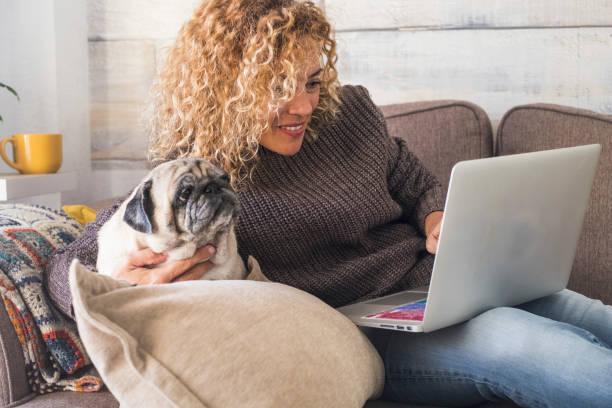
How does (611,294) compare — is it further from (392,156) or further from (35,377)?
(35,377)

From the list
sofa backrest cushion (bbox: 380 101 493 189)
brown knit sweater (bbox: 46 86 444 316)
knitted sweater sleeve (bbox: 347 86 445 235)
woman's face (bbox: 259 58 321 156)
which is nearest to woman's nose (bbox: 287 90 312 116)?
woman's face (bbox: 259 58 321 156)

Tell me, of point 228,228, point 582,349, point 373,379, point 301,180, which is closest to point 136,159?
point 301,180

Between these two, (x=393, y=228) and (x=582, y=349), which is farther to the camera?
(x=393, y=228)

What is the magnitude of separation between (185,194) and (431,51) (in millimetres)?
1234

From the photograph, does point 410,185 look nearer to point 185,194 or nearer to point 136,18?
point 185,194

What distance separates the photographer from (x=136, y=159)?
220 cm

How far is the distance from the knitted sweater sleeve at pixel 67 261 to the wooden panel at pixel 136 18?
3.27 feet

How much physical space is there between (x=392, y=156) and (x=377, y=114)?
0.11 m

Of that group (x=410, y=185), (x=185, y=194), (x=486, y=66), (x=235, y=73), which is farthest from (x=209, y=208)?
(x=486, y=66)

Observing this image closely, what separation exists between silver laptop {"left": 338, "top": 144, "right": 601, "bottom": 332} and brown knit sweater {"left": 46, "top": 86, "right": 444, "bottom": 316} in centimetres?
19

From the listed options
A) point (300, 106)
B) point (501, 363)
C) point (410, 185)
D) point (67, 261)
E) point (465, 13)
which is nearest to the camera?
point (501, 363)

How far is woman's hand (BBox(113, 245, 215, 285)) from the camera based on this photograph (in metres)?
1.06

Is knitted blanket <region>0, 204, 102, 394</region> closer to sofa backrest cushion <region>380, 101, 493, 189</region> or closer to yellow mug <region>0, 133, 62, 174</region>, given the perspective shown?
yellow mug <region>0, 133, 62, 174</region>

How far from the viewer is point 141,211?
1041mm
